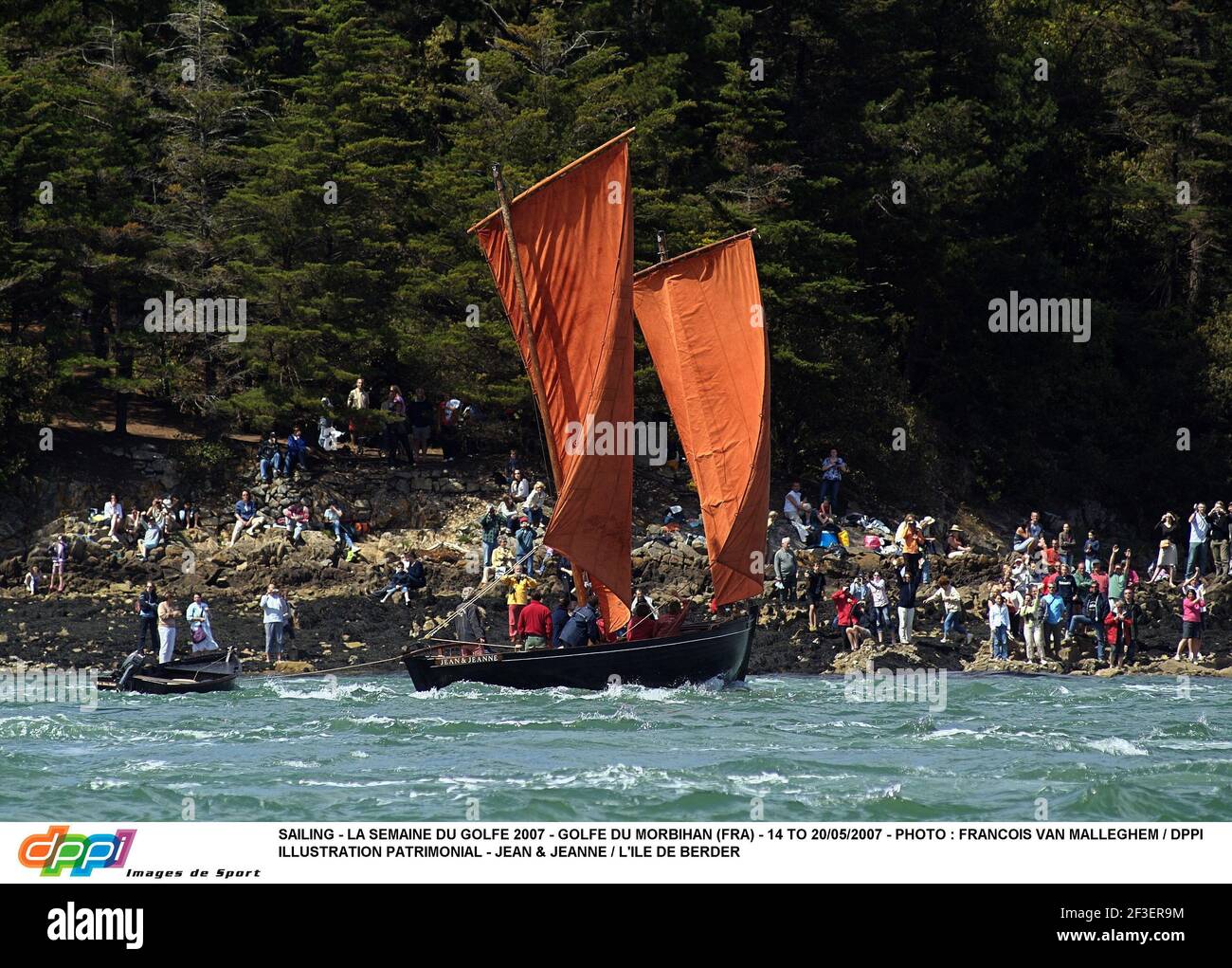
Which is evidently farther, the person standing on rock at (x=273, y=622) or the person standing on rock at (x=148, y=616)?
the person standing on rock at (x=273, y=622)

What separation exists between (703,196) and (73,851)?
39530 mm

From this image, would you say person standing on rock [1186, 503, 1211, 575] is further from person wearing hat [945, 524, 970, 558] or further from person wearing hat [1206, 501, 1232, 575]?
person wearing hat [945, 524, 970, 558]

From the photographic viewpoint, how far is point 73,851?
19172mm

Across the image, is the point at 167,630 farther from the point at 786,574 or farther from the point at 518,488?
the point at 786,574

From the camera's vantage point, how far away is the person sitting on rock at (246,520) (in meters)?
49.1

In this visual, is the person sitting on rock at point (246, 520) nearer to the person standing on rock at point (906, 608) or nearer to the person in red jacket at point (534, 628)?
the person in red jacket at point (534, 628)

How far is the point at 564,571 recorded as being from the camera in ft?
152

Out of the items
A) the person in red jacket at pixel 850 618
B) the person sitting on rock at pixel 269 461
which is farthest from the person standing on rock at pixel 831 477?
the person sitting on rock at pixel 269 461

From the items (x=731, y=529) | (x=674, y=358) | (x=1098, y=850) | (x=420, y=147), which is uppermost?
(x=420, y=147)

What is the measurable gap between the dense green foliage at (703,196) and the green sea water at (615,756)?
19050 millimetres

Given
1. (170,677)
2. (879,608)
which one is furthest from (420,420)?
(170,677)

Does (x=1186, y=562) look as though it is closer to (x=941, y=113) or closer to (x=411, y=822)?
(x=941, y=113)

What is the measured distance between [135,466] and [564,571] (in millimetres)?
13419

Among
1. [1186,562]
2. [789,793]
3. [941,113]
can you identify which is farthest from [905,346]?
[789,793]
